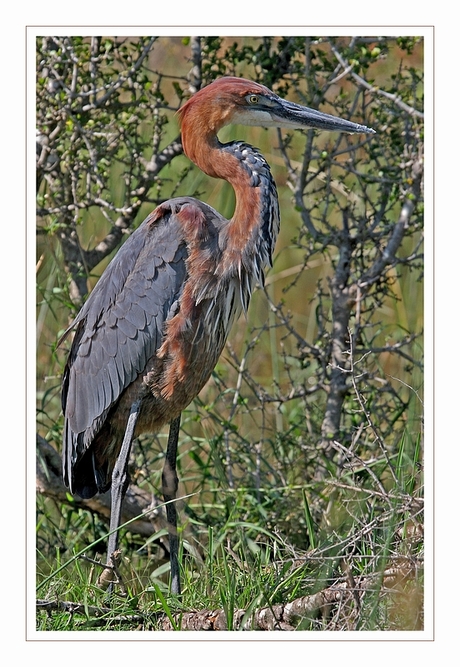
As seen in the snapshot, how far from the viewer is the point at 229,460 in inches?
174

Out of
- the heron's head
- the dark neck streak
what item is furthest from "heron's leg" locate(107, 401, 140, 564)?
the heron's head

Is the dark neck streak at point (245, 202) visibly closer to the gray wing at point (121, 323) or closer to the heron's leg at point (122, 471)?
the gray wing at point (121, 323)

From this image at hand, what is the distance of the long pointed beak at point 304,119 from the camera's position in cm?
355

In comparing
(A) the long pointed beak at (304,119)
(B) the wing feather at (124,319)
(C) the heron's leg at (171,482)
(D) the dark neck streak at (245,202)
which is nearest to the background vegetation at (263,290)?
(C) the heron's leg at (171,482)

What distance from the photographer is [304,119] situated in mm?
3590

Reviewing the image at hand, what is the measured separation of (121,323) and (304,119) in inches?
42.9

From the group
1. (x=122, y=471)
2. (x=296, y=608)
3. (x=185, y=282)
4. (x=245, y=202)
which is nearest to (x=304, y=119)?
(x=245, y=202)

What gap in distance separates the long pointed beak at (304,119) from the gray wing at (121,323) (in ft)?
1.91

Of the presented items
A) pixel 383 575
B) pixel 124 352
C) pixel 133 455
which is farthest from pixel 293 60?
pixel 383 575

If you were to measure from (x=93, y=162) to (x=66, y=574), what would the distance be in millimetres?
1865

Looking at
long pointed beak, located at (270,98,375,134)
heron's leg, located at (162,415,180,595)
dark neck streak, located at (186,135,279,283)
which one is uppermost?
long pointed beak, located at (270,98,375,134)

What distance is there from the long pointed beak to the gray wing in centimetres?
58

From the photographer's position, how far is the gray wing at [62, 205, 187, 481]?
356 centimetres

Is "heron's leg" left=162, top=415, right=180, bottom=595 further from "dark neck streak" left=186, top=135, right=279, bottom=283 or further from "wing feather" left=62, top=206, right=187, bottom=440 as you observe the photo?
"dark neck streak" left=186, top=135, right=279, bottom=283
